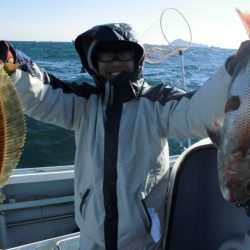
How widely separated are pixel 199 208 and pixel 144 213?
0.78 meters

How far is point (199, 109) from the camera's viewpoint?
253cm

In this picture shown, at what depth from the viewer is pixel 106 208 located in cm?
289

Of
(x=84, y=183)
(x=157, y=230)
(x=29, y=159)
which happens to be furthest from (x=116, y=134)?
(x=29, y=159)

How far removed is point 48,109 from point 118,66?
2.01 feet

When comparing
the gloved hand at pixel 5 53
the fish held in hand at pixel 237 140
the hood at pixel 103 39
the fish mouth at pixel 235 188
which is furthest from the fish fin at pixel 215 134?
the gloved hand at pixel 5 53

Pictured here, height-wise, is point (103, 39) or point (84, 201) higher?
point (103, 39)

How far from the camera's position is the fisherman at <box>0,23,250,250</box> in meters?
2.85

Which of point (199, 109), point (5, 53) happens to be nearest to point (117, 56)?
point (199, 109)

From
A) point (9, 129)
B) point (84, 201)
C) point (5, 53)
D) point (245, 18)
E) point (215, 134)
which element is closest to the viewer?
point (9, 129)

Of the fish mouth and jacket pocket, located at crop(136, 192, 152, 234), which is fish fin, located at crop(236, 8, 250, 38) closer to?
the fish mouth

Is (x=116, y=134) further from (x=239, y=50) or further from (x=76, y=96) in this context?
(x=239, y=50)

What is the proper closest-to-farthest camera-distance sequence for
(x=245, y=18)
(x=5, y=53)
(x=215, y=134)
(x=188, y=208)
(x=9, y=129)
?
(x=9, y=129) < (x=245, y=18) < (x=215, y=134) < (x=5, y=53) < (x=188, y=208)

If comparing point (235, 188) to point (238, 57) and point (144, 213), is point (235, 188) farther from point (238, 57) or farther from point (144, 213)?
point (144, 213)

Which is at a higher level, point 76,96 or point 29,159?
point 76,96
